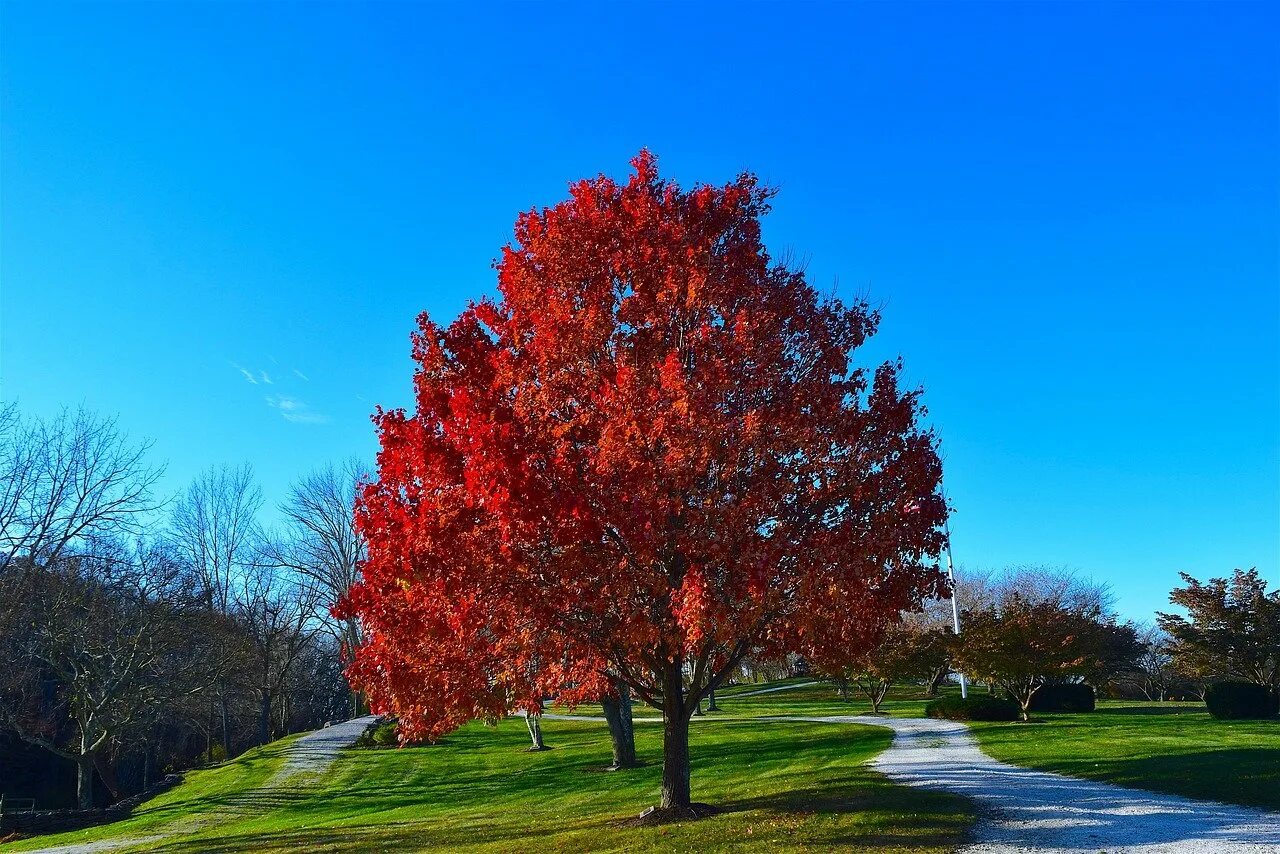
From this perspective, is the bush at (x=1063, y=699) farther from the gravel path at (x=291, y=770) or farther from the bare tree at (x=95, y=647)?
the bare tree at (x=95, y=647)

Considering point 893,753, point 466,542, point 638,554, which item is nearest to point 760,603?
point 638,554

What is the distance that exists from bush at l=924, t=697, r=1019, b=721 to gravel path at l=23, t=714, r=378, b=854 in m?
22.3

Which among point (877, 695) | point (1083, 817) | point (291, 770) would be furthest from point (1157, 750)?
point (291, 770)

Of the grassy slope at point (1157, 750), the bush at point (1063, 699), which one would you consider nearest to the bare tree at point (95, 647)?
the grassy slope at point (1157, 750)

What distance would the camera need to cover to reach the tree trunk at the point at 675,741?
12.4 m

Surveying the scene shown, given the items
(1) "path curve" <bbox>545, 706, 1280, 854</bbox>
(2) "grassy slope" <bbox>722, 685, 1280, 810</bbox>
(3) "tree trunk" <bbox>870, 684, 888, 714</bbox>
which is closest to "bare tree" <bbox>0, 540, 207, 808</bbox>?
(1) "path curve" <bbox>545, 706, 1280, 854</bbox>

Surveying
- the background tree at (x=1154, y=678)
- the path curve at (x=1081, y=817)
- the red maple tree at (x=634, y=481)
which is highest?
the red maple tree at (x=634, y=481)

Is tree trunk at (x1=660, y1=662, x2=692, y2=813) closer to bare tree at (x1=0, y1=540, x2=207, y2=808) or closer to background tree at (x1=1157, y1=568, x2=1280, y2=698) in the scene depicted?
bare tree at (x1=0, y1=540, x2=207, y2=808)

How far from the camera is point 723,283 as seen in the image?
1147cm

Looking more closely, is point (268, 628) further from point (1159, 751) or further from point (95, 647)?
point (1159, 751)

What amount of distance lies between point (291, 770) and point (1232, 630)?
3483 centimetres

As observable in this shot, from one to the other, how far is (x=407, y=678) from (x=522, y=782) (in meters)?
13.5

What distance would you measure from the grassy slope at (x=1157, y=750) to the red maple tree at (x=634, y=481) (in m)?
5.79

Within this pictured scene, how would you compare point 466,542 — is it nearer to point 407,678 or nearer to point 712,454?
point 407,678
